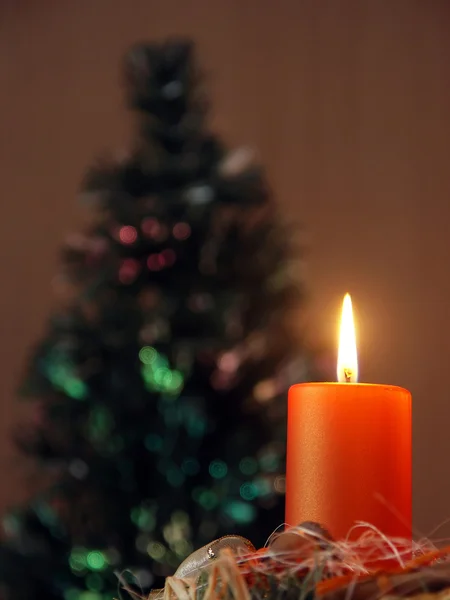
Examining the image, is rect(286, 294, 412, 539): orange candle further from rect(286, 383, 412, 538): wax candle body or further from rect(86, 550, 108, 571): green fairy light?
rect(86, 550, 108, 571): green fairy light

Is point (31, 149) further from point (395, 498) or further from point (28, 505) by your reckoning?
point (395, 498)

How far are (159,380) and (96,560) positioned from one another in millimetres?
339

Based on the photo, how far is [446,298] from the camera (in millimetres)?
2031

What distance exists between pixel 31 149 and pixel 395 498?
202cm

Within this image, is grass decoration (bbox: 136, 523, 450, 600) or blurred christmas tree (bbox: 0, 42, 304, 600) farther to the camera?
blurred christmas tree (bbox: 0, 42, 304, 600)

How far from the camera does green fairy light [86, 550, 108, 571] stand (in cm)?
124

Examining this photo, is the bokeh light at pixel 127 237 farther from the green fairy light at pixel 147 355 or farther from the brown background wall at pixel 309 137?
the brown background wall at pixel 309 137

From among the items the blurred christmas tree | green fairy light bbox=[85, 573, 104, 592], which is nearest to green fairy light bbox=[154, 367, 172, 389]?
the blurred christmas tree

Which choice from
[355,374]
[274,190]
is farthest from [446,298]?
[355,374]

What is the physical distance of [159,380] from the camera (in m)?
1.25

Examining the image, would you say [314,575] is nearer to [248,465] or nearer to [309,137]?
[248,465]

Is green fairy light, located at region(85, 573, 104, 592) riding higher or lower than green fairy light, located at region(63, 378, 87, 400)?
lower

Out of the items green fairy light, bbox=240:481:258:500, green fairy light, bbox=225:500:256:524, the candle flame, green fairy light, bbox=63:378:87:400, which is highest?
the candle flame

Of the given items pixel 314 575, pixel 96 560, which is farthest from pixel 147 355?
pixel 314 575
